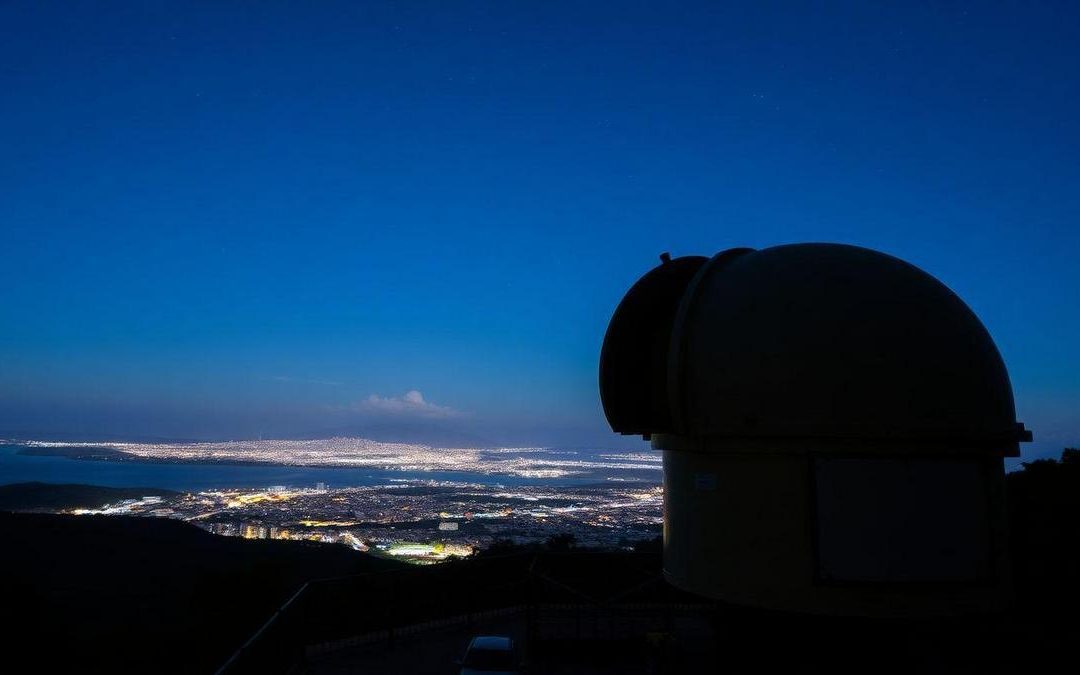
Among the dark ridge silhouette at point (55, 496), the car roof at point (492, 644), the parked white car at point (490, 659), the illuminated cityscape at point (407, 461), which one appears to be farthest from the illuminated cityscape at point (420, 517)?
the illuminated cityscape at point (407, 461)

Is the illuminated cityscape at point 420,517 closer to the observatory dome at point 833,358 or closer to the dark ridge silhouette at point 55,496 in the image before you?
the dark ridge silhouette at point 55,496

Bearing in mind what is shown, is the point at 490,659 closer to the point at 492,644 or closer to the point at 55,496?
the point at 492,644

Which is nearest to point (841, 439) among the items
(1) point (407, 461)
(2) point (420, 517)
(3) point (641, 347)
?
(3) point (641, 347)

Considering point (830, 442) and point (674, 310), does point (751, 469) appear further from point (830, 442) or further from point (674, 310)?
point (674, 310)

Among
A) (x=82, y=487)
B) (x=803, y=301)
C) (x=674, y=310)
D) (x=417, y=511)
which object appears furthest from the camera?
(x=82, y=487)

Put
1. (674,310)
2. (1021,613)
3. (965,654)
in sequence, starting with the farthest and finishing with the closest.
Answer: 1. (1021,613)
2. (965,654)
3. (674,310)

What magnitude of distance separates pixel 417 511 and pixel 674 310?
43515 millimetres

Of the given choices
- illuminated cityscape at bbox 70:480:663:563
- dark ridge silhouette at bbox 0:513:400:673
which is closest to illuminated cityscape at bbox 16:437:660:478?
illuminated cityscape at bbox 70:480:663:563

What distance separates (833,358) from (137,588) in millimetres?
22031

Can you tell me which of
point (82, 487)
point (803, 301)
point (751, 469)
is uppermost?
point (803, 301)

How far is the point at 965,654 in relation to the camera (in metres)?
8.70

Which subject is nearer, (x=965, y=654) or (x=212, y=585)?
(x=965, y=654)

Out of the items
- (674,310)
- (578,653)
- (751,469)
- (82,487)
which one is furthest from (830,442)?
(82,487)

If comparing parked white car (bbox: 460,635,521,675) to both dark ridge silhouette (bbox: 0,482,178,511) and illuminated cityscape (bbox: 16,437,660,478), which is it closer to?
dark ridge silhouette (bbox: 0,482,178,511)
